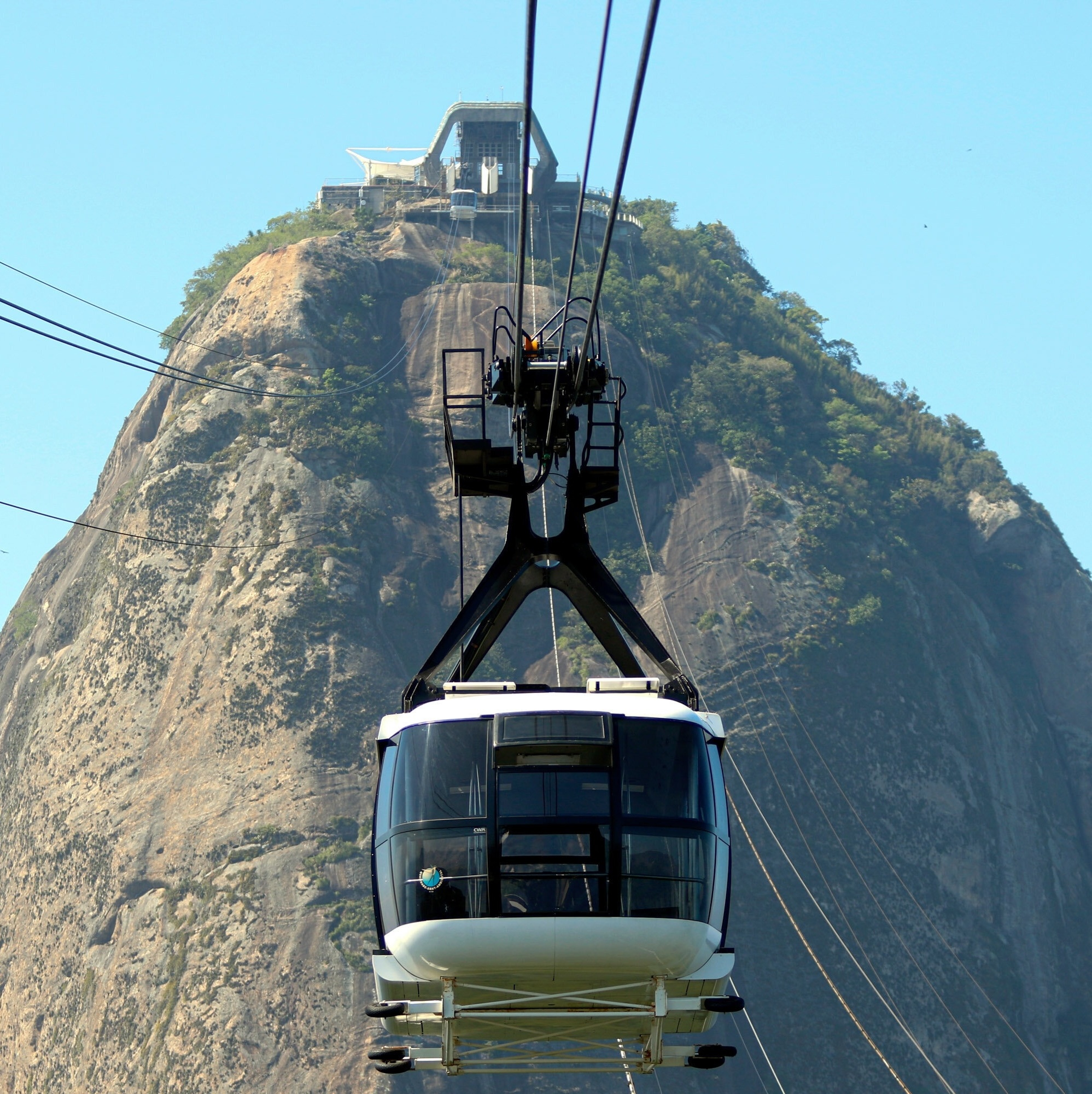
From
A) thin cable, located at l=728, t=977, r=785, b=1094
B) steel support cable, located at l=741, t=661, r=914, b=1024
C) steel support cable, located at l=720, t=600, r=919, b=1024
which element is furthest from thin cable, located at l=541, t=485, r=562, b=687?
thin cable, located at l=728, t=977, r=785, b=1094

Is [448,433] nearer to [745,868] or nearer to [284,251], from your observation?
[745,868]

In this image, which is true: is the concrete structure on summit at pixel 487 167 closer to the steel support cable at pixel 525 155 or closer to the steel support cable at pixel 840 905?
the steel support cable at pixel 840 905

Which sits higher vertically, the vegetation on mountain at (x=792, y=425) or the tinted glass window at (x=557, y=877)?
the vegetation on mountain at (x=792, y=425)

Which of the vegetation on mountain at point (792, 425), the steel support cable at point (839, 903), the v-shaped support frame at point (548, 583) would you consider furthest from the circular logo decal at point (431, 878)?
the vegetation on mountain at point (792, 425)

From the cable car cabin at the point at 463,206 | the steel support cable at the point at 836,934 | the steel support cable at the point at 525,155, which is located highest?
the cable car cabin at the point at 463,206

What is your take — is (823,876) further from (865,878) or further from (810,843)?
(865,878)

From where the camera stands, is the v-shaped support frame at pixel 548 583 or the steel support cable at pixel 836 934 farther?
the steel support cable at pixel 836 934

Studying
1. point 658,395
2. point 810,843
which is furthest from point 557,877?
point 658,395

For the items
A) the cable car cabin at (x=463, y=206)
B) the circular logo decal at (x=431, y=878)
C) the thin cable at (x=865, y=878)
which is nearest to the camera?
the circular logo decal at (x=431, y=878)
